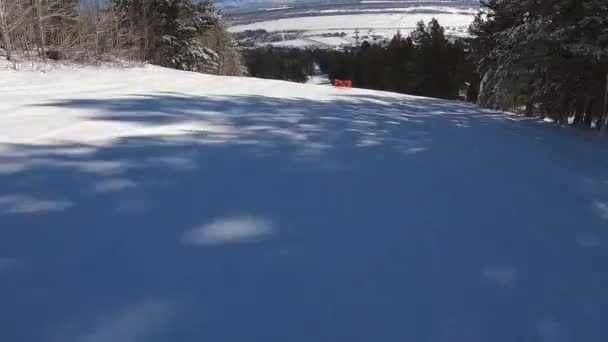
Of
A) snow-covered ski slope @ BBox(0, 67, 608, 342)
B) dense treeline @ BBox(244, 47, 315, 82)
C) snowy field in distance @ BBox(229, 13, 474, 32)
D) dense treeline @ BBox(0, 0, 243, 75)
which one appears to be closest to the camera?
snow-covered ski slope @ BBox(0, 67, 608, 342)

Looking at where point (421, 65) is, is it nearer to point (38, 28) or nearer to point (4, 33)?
point (38, 28)

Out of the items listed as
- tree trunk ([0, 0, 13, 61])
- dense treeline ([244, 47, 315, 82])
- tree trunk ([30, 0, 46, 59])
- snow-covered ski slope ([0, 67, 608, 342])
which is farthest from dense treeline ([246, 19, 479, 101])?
snow-covered ski slope ([0, 67, 608, 342])

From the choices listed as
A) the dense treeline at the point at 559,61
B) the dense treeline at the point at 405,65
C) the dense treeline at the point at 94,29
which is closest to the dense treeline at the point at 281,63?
the dense treeline at the point at 405,65

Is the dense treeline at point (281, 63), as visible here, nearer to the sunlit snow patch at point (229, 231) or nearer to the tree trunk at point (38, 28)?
the tree trunk at point (38, 28)

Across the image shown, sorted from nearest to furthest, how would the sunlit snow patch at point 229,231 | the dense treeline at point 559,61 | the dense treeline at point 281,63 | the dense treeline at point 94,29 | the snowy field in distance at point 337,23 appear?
the sunlit snow patch at point 229,231, the dense treeline at point 559,61, the dense treeline at point 94,29, the dense treeline at point 281,63, the snowy field in distance at point 337,23

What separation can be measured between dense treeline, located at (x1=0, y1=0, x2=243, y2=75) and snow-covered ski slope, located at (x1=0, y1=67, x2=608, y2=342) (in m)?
5.32

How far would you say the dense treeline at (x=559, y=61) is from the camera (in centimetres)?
545

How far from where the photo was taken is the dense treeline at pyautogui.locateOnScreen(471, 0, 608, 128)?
5453 mm

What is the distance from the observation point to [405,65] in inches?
1384

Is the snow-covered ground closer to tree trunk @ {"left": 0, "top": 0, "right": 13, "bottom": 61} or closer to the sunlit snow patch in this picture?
tree trunk @ {"left": 0, "top": 0, "right": 13, "bottom": 61}

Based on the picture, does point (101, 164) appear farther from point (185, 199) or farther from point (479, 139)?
point (479, 139)

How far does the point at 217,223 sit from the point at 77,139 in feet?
4.90

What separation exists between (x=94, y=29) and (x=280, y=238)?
9392 millimetres

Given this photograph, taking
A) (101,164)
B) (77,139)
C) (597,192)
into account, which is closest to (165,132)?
(77,139)
